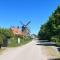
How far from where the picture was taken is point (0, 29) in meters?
47.2

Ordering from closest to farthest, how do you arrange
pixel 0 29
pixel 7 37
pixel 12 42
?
pixel 0 29
pixel 7 37
pixel 12 42

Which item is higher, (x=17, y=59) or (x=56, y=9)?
(x=56, y=9)

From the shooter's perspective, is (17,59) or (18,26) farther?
(18,26)

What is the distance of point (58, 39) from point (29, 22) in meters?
85.6

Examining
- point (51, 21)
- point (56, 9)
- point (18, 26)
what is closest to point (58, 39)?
point (56, 9)

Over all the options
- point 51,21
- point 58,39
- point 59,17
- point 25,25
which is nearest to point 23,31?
point 25,25

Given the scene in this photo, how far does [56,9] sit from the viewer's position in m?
60.1

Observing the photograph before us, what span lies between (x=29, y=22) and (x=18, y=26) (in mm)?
10955

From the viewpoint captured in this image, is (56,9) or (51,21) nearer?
(56,9)

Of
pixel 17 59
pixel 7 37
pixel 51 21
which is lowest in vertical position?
pixel 17 59

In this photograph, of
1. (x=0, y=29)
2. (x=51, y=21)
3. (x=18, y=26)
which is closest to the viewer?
(x=0, y=29)

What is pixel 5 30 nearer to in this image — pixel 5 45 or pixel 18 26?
pixel 5 45

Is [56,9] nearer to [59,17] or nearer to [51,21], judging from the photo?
[51,21]

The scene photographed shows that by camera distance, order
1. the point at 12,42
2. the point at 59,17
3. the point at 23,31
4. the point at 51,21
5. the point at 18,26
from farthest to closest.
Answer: the point at 18,26, the point at 23,31, the point at 51,21, the point at 12,42, the point at 59,17
